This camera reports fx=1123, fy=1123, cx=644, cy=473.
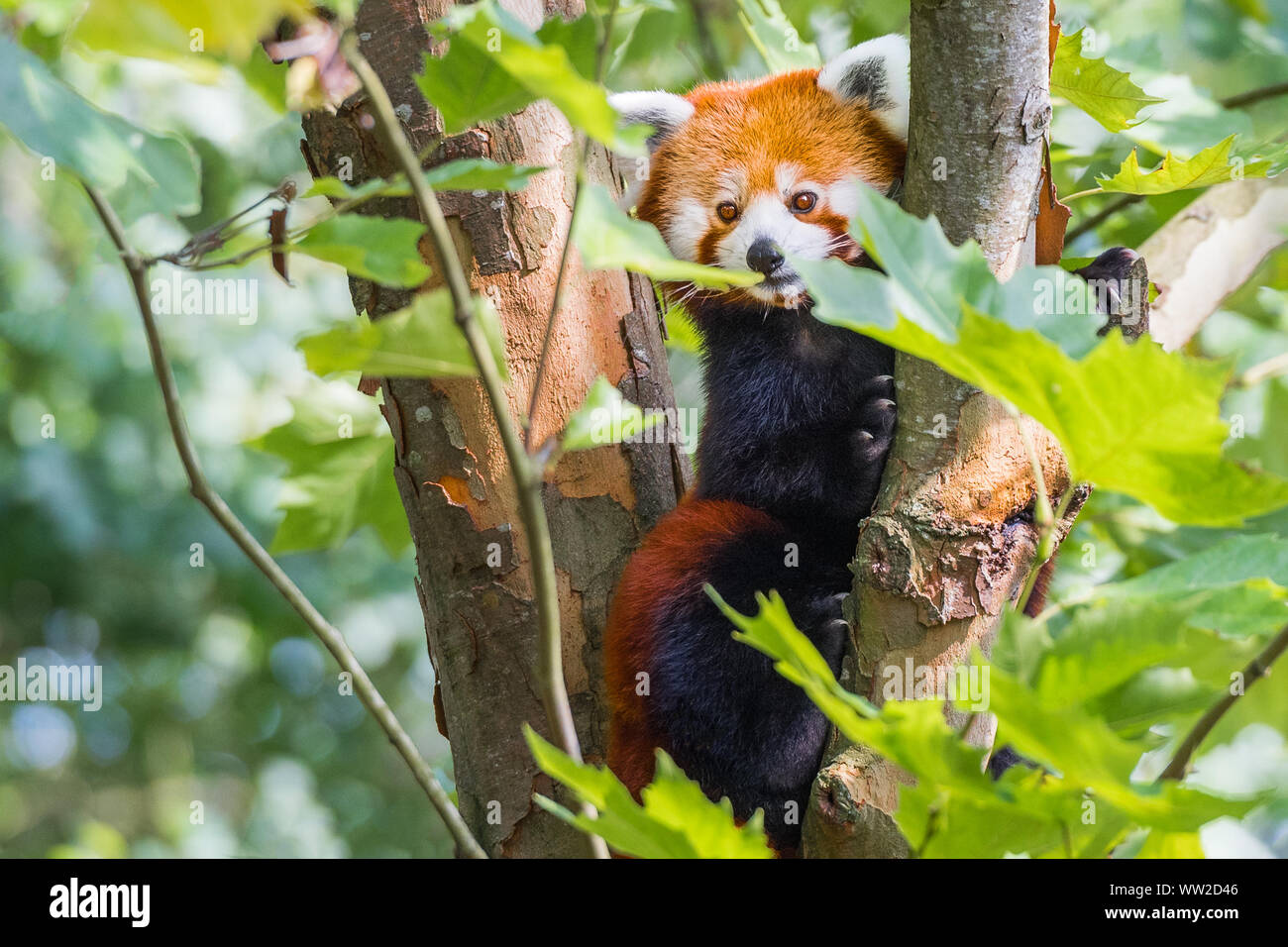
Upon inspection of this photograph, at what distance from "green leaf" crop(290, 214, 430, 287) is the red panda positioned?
95 centimetres

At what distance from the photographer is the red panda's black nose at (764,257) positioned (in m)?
2.24

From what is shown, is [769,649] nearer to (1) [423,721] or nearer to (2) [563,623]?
(2) [563,623]

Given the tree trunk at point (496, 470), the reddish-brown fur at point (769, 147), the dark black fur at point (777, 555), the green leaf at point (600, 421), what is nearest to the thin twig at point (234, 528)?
the green leaf at point (600, 421)

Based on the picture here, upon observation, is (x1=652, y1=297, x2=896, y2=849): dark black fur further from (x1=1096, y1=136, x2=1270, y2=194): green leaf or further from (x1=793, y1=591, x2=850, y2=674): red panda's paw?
(x1=1096, y1=136, x2=1270, y2=194): green leaf

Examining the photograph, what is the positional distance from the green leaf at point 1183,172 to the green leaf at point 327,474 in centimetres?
128

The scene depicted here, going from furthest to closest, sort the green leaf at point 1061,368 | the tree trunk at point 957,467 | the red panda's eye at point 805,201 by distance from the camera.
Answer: the red panda's eye at point 805,201 → the tree trunk at point 957,467 → the green leaf at point 1061,368

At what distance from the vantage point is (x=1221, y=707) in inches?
41.1

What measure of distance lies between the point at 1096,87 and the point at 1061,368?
0.98 metres

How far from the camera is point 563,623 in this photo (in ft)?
6.32

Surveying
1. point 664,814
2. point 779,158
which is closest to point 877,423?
point 779,158

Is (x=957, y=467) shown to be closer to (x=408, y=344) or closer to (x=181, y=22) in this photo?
(x=408, y=344)

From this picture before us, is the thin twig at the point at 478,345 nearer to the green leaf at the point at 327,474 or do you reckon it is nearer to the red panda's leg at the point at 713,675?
the red panda's leg at the point at 713,675

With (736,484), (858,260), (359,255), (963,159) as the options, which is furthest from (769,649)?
(858,260)

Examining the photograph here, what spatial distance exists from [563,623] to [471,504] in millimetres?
263
